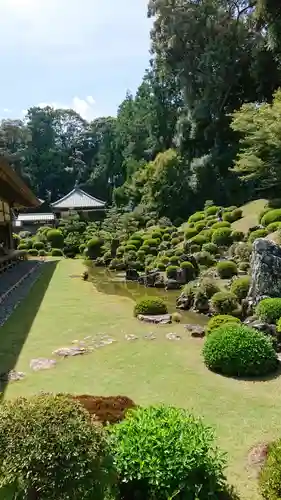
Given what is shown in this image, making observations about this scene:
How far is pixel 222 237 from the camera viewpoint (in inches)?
791

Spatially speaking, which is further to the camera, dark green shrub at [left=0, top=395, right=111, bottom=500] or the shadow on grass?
the shadow on grass

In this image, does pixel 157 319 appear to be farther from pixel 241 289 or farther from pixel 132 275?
pixel 132 275

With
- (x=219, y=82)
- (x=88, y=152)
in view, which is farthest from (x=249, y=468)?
(x=88, y=152)

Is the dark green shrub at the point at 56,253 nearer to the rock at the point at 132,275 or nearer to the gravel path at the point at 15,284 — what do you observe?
the gravel path at the point at 15,284

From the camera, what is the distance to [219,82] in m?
30.5

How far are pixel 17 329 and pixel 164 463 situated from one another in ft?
22.7

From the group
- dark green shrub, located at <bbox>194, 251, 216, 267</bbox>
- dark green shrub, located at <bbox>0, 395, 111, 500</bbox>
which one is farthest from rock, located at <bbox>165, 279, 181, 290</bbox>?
dark green shrub, located at <bbox>0, 395, 111, 500</bbox>

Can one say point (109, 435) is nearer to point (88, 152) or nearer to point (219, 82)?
point (219, 82)

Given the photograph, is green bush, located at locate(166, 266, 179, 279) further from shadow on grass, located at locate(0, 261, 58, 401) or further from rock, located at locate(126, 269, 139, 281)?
shadow on grass, located at locate(0, 261, 58, 401)

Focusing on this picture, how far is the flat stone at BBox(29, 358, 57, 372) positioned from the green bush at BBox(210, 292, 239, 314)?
504 centimetres

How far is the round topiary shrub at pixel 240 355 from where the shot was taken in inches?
270

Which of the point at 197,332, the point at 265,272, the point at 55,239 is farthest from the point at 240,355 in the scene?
the point at 55,239

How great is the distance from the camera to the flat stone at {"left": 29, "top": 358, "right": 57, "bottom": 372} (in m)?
7.19

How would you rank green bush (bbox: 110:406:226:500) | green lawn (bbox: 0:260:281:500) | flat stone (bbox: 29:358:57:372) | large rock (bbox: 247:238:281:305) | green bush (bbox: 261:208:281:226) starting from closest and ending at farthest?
green bush (bbox: 110:406:226:500) < green lawn (bbox: 0:260:281:500) < flat stone (bbox: 29:358:57:372) < large rock (bbox: 247:238:281:305) < green bush (bbox: 261:208:281:226)
